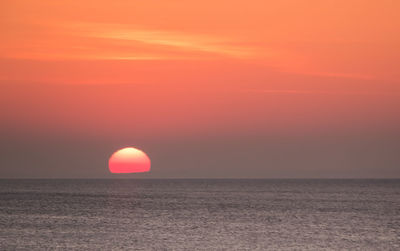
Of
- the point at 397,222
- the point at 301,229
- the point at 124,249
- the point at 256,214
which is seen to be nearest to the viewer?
the point at 124,249

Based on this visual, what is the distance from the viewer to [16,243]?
4766cm

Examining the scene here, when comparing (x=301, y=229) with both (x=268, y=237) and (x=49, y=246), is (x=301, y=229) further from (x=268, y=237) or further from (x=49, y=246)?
(x=49, y=246)

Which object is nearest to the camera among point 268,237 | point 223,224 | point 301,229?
point 268,237

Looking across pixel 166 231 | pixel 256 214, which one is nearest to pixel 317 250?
pixel 166 231

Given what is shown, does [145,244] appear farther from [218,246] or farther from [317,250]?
[317,250]

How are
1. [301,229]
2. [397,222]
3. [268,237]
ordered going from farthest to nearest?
[397,222], [301,229], [268,237]

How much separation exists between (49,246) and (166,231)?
52.5 feet

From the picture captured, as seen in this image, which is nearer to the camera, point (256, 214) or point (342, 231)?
point (342, 231)

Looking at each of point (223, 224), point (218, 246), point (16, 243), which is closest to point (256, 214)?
point (223, 224)

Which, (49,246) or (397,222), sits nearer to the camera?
(49,246)

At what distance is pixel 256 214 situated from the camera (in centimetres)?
8450

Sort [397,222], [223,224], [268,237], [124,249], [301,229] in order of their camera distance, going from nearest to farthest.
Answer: [124,249] < [268,237] < [301,229] < [223,224] < [397,222]

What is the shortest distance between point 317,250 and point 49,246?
1987 centimetres

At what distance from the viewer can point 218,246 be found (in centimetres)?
4769
